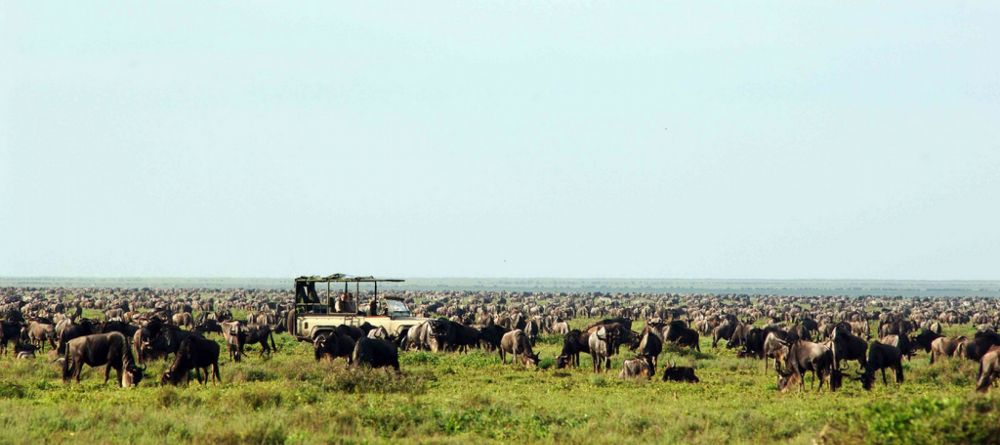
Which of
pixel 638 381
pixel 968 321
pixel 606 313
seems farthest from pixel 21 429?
pixel 968 321

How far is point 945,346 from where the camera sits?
35125 millimetres

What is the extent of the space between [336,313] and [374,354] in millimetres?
11172

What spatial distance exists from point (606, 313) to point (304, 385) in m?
59.7

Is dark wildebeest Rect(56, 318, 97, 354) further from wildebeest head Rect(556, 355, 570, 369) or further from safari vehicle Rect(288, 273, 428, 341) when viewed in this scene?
wildebeest head Rect(556, 355, 570, 369)

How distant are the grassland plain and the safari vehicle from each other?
729 centimetres

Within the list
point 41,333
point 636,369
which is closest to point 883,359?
point 636,369

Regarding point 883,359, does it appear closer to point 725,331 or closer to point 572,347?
point 572,347

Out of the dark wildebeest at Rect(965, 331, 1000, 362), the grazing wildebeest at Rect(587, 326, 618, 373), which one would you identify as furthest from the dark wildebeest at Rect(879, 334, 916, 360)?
the grazing wildebeest at Rect(587, 326, 618, 373)

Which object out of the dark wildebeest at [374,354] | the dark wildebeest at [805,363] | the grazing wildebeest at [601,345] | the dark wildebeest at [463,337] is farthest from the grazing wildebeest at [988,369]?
the dark wildebeest at [463,337]

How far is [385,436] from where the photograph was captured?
1791cm

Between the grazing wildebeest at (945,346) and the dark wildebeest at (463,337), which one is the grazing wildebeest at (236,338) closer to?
the dark wildebeest at (463,337)

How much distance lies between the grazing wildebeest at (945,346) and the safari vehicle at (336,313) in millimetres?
19051

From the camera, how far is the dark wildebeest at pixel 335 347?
2952cm

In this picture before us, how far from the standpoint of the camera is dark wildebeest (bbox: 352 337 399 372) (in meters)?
27.3
